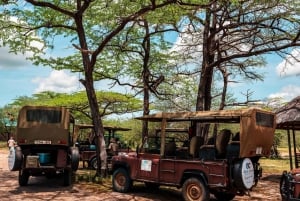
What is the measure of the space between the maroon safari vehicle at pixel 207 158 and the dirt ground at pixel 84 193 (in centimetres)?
59

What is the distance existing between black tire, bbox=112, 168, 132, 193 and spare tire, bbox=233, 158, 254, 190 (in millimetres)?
3702

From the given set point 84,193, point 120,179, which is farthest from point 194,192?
point 84,193

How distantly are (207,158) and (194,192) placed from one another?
0.94m

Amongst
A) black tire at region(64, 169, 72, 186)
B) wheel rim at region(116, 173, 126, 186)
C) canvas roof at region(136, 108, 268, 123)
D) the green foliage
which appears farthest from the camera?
the green foliage

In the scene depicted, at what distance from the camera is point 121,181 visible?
13.4 m

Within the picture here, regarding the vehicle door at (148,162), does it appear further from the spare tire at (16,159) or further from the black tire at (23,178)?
the black tire at (23,178)

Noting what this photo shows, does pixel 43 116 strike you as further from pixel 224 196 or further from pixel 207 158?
pixel 224 196

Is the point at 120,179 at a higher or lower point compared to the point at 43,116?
lower

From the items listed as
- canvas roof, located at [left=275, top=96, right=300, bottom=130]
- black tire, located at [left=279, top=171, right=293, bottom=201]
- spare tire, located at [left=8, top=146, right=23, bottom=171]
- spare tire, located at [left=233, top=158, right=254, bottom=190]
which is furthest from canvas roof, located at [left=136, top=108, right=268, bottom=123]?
canvas roof, located at [left=275, top=96, right=300, bottom=130]

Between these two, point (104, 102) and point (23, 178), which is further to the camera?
point (104, 102)

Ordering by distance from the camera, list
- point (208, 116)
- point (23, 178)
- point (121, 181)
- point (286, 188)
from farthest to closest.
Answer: point (23, 178), point (121, 181), point (208, 116), point (286, 188)

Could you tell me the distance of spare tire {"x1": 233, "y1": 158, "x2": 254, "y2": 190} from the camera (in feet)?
34.5

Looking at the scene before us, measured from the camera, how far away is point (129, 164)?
13102 millimetres

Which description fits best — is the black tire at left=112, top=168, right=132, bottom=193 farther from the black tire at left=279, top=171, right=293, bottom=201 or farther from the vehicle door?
the black tire at left=279, top=171, right=293, bottom=201
